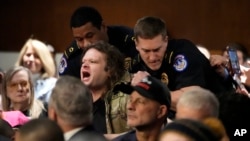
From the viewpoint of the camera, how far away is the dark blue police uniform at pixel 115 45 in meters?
4.45

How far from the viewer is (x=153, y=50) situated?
13.3 feet

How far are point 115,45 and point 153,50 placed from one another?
0.48 metres

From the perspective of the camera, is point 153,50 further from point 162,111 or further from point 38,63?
point 38,63

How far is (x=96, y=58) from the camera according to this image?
163 inches

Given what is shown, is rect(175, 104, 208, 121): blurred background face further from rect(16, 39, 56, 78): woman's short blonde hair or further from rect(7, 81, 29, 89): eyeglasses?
rect(16, 39, 56, 78): woman's short blonde hair

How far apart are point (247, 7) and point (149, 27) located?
315 cm

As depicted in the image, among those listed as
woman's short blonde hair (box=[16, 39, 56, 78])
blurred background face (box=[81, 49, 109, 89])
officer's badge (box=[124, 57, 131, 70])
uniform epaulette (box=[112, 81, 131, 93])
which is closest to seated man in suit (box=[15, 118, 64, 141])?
uniform epaulette (box=[112, 81, 131, 93])

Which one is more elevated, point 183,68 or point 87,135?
point 183,68

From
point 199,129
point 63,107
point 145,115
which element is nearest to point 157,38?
point 145,115

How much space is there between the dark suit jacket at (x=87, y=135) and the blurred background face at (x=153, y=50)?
0.83 metres

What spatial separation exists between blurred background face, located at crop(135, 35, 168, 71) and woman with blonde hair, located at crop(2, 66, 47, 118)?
1.13 metres

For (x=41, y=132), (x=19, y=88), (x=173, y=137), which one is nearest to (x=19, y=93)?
(x=19, y=88)

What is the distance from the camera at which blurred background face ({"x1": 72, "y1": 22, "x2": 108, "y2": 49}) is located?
14.4ft

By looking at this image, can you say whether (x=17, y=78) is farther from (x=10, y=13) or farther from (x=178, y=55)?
(x=10, y=13)
